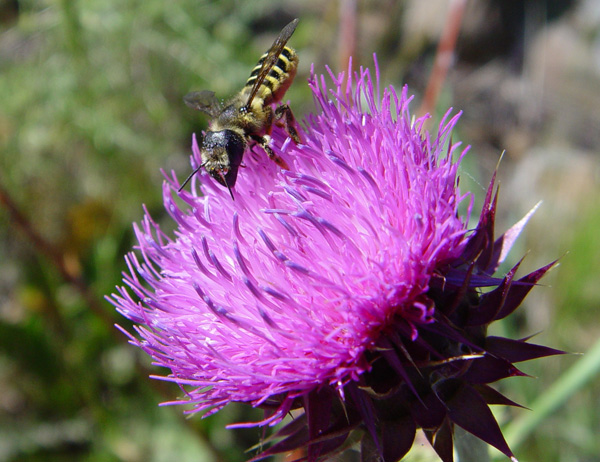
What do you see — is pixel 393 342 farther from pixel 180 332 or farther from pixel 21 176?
pixel 21 176

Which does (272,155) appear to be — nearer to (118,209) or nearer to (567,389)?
(567,389)

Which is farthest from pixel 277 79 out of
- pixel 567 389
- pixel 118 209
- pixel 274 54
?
pixel 118 209

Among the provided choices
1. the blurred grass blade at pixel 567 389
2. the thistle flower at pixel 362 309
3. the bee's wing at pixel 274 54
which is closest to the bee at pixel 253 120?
the bee's wing at pixel 274 54

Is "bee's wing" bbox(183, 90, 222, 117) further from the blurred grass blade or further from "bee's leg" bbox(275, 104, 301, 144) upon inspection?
the blurred grass blade

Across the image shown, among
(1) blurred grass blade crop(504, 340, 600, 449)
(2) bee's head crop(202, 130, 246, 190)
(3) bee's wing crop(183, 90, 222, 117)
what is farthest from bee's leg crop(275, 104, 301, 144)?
(1) blurred grass blade crop(504, 340, 600, 449)

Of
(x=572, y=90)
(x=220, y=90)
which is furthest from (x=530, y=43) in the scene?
(x=220, y=90)

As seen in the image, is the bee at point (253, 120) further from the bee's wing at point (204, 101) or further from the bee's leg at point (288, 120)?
the bee's wing at point (204, 101)

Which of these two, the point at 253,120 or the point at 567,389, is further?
the point at 567,389
